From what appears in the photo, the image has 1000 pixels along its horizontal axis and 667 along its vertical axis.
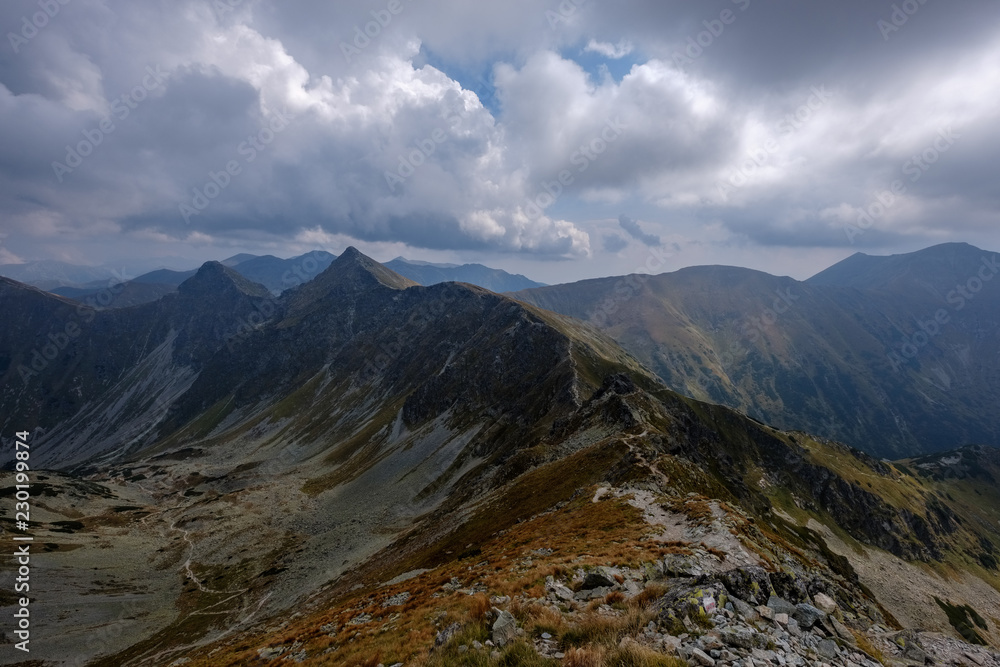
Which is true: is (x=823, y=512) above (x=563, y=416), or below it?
below

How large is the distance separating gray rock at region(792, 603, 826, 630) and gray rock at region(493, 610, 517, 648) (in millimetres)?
10974

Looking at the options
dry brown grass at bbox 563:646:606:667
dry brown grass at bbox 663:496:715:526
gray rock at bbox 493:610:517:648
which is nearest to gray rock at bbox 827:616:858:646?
dry brown grass at bbox 563:646:606:667

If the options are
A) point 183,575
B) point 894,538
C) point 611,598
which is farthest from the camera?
point 894,538

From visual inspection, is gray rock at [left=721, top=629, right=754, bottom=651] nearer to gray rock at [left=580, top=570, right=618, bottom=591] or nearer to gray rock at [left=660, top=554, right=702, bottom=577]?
gray rock at [left=580, top=570, right=618, bottom=591]

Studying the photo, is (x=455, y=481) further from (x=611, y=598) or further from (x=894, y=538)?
(x=894, y=538)

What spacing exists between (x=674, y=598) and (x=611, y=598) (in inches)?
136

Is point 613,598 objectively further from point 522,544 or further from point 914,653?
point 522,544

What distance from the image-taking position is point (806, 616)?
1661 cm

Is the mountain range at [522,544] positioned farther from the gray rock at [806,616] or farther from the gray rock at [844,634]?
the gray rock at [806,616]

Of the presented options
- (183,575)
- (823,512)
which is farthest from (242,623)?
(823,512)

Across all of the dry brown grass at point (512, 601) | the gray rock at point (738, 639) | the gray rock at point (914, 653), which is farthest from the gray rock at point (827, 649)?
the dry brown grass at point (512, 601)

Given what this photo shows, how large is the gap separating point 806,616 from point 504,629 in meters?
11.8

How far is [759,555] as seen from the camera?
27.9m

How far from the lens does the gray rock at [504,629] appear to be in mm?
14156
